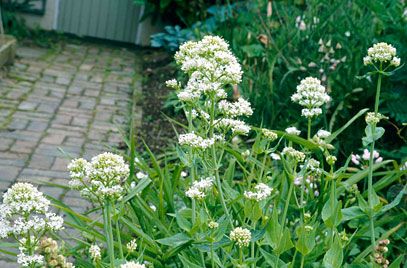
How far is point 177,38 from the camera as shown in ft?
26.7

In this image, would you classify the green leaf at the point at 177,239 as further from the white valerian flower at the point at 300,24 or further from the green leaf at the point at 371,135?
the white valerian flower at the point at 300,24

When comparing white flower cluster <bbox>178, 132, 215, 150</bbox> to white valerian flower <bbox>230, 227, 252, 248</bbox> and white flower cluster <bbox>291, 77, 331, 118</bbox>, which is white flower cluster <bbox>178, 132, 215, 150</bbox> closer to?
white valerian flower <bbox>230, 227, 252, 248</bbox>

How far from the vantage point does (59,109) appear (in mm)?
6629

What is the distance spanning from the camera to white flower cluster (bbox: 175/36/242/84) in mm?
2014

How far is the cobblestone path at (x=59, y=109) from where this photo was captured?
515cm

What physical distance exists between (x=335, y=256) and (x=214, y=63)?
0.65 meters

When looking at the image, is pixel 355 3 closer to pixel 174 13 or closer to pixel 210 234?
pixel 210 234

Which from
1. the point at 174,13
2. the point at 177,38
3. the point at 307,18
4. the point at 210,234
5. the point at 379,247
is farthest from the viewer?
the point at 174,13

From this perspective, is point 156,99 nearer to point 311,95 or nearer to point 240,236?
point 311,95

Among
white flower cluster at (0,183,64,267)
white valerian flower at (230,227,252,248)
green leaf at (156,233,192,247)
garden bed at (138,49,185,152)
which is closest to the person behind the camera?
white flower cluster at (0,183,64,267)

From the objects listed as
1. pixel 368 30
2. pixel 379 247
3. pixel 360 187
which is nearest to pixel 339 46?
pixel 368 30

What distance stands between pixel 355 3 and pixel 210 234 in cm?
373

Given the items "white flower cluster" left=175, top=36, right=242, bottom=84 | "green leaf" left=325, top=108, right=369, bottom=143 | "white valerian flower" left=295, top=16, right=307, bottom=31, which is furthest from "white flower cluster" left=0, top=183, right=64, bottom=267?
"white valerian flower" left=295, top=16, right=307, bottom=31

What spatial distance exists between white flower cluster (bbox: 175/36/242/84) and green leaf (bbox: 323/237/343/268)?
0.55m
